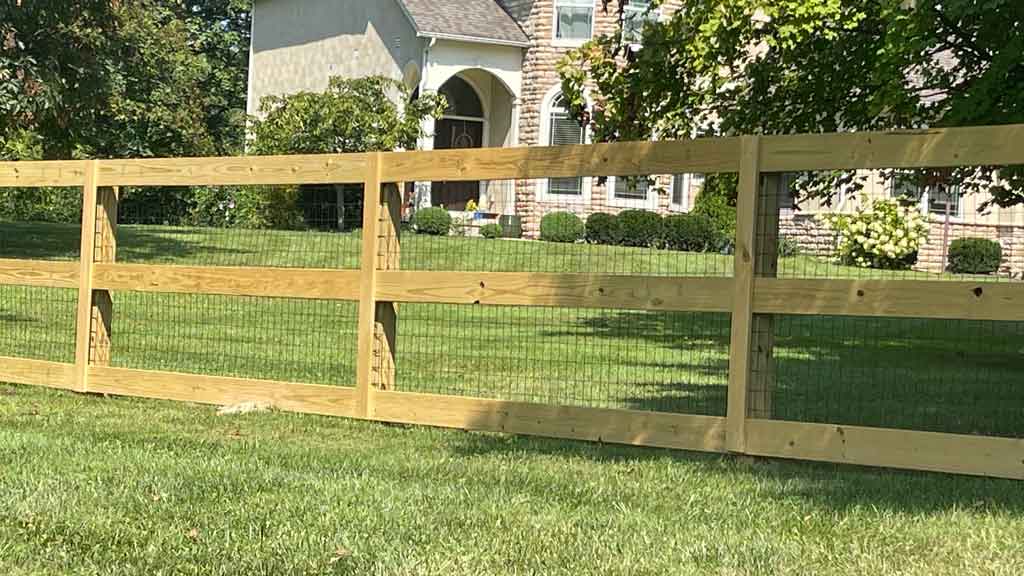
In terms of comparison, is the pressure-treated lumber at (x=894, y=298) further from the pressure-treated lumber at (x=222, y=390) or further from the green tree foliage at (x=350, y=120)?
the green tree foliage at (x=350, y=120)

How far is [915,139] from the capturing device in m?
6.01

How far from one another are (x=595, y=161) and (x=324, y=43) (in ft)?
86.0

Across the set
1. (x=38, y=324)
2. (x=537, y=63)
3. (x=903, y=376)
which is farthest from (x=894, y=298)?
(x=537, y=63)

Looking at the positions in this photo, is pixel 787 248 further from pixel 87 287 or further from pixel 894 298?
pixel 87 287

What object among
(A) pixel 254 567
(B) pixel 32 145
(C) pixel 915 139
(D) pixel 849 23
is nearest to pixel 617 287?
(C) pixel 915 139

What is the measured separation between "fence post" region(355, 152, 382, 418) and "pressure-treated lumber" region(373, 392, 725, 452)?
11cm

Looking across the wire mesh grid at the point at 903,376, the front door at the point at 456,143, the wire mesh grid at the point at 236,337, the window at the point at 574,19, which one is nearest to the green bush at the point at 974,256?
the wire mesh grid at the point at 903,376

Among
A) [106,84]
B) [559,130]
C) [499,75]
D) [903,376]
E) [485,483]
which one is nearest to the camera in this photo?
[485,483]

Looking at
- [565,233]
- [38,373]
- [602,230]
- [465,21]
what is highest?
[465,21]

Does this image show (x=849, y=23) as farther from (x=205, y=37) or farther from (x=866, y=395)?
(x=205, y=37)

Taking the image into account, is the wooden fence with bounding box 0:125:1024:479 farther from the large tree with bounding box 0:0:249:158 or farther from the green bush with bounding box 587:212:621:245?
the large tree with bounding box 0:0:249:158

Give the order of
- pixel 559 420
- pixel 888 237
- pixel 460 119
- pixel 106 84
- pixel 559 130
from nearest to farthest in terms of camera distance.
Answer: pixel 559 420 → pixel 888 237 → pixel 106 84 → pixel 559 130 → pixel 460 119

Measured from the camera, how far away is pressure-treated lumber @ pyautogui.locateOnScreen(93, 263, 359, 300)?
785cm

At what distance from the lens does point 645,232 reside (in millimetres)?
18797
